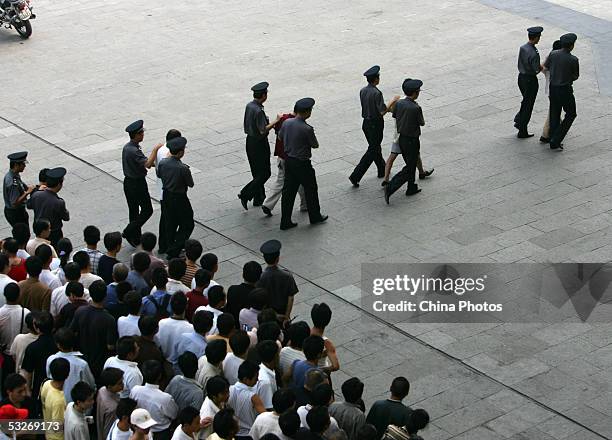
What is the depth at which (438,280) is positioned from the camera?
1225cm

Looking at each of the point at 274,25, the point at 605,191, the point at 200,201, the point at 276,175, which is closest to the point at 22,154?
the point at 200,201

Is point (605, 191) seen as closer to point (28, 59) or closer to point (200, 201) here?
point (200, 201)

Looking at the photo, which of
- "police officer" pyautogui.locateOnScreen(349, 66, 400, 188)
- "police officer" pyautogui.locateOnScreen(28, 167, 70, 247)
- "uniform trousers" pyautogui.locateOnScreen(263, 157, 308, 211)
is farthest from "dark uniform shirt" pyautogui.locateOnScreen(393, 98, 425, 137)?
"police officer" pyautogui.locateOnScreen(28, 167, 70, 247)

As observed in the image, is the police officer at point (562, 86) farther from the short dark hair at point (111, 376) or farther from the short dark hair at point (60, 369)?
the short dark hair at point (60, 369)

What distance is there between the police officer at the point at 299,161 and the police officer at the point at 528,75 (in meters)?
3.79

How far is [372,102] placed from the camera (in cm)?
1434

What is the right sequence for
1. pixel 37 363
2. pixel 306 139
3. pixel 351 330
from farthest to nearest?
pixel 306 139 < pixel 351 330 < pixel 37 363

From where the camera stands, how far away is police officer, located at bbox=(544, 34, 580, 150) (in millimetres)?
15188

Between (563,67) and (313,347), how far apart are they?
7.92 m

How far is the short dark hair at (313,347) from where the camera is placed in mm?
8617

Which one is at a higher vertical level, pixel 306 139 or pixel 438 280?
pixel 306 139

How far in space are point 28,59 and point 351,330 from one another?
37.8 feet

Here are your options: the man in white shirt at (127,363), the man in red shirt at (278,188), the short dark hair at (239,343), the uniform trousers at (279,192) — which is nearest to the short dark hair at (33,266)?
the man in white shirt at (127,363)

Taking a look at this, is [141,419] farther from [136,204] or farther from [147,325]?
[136,204]
